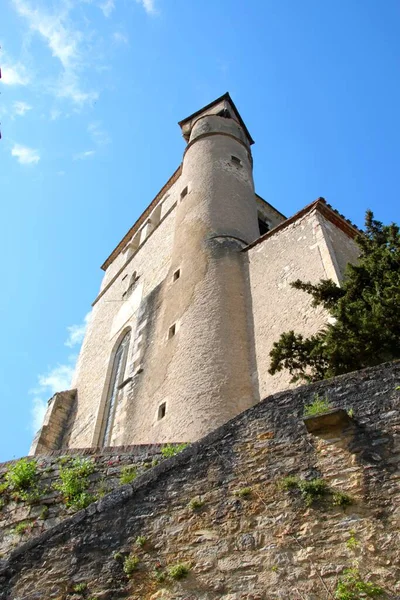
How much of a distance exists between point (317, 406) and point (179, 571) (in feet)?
5.41

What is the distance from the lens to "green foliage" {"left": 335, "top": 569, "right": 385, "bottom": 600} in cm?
319

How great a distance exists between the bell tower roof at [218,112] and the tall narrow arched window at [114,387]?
26.0 feet

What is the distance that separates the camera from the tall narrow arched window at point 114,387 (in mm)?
13104

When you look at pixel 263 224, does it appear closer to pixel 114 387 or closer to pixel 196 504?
pixel 114 387

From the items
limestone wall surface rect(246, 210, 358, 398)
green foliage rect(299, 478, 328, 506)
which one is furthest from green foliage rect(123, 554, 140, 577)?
limestone wall surface rect(246, 210, 358, 398)

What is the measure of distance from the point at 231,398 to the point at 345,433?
5.00m

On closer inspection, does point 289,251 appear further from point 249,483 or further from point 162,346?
point 249,483

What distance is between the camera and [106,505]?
457 centimetres

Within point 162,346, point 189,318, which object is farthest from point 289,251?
point 162,346

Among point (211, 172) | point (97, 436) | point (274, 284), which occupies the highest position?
point (211, 172)

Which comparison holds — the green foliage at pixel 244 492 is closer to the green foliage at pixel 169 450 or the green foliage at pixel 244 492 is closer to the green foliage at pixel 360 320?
the green foliage at pixel 169 450

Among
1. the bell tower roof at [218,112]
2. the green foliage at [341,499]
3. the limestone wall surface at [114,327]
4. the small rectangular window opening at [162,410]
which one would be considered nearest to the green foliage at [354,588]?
the green foliage at [341,499]

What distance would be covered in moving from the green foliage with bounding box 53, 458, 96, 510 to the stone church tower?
241cm

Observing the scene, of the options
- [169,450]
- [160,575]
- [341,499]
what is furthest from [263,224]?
[160,575]
